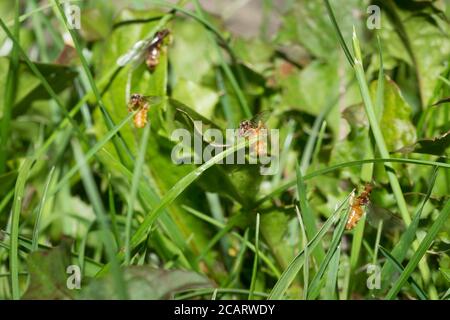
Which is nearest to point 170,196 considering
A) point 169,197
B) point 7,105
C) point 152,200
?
point 169,197

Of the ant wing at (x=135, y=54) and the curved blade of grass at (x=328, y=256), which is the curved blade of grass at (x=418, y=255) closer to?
the curved blade of grass at (x=328, y=256)

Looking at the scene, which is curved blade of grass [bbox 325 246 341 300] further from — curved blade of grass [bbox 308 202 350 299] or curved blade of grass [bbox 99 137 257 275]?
curved blade of grass [bbox 99 137 257 275]

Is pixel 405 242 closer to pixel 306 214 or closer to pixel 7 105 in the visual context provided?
pixel 306 214

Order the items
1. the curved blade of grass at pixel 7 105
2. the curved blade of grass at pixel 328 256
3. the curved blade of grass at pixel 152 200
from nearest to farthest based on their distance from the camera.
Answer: the curved blade of grass at pixel 328 256 < the curved blade of grass at pixel 152 200 < the curved blade of grass at pixel 7 105

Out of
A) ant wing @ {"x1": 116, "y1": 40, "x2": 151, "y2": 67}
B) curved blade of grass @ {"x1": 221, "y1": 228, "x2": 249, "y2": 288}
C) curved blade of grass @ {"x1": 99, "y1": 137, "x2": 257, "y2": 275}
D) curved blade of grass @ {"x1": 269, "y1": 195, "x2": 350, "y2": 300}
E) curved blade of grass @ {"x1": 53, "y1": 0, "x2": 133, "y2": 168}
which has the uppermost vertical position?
ant wing @ {"x1": 116, "y1": 40, "x2": 151, "y2": 67}

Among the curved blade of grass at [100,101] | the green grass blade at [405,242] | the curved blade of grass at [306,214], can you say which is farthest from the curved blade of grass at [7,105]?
the green grass blade at [405,242]

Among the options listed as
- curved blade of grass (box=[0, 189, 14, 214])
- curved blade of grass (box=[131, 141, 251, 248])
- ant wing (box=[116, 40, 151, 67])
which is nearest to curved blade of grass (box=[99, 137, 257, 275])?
curved blade of grass (box=[131, 141, 251, 248])

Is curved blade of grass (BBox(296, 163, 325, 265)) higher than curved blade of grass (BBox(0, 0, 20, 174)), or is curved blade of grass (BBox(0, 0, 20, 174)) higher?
curved blade of grass (BBox(0, 0, 20, 174))
